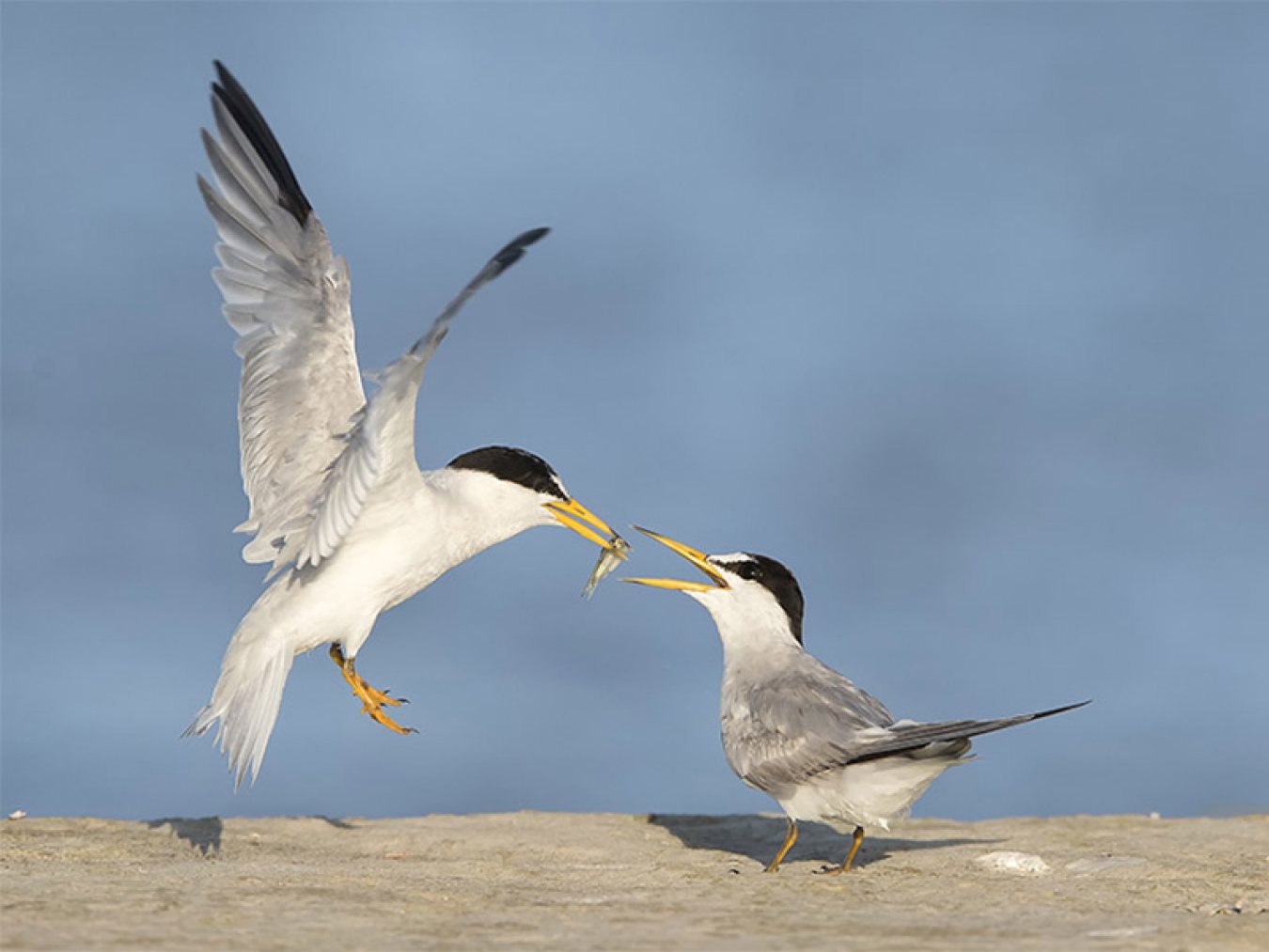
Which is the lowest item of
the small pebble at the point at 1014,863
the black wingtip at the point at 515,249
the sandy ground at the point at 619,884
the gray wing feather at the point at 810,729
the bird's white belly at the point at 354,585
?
the sandy ground at the point at 619,884

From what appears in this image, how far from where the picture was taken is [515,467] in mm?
8477

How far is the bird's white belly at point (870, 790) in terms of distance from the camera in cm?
680

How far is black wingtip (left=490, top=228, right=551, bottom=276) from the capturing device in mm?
6203

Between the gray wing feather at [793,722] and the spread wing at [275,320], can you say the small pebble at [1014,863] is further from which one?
the spread wing at [275,320]

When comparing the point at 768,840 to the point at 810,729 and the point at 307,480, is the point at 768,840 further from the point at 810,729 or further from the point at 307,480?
the point at 307,480

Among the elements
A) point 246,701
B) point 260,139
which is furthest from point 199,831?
point 260,139

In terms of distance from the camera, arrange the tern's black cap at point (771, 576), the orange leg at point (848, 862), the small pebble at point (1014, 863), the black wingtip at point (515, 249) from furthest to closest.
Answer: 1. the tern's black cap at point (771, 576)
2. the small pebble at point (1014, 863)
3. the orange leg at point (848, 862)
4. the black wingtip at point (515, 249)

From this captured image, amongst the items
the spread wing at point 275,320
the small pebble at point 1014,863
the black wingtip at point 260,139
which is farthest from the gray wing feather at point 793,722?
the black wingtip at point 260,139

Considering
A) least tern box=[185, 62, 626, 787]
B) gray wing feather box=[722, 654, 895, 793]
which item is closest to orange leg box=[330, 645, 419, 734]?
least tern box=[185, 62, 626, 787]

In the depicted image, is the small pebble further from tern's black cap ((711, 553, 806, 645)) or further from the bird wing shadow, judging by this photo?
the bird wing shadow

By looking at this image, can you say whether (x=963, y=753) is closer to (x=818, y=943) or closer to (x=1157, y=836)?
(x=818, y=943)

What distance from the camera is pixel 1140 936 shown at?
5414 millimetres

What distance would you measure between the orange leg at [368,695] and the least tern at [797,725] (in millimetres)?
1380

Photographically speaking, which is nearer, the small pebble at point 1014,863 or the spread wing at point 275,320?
the small pebble at point 1014,863
